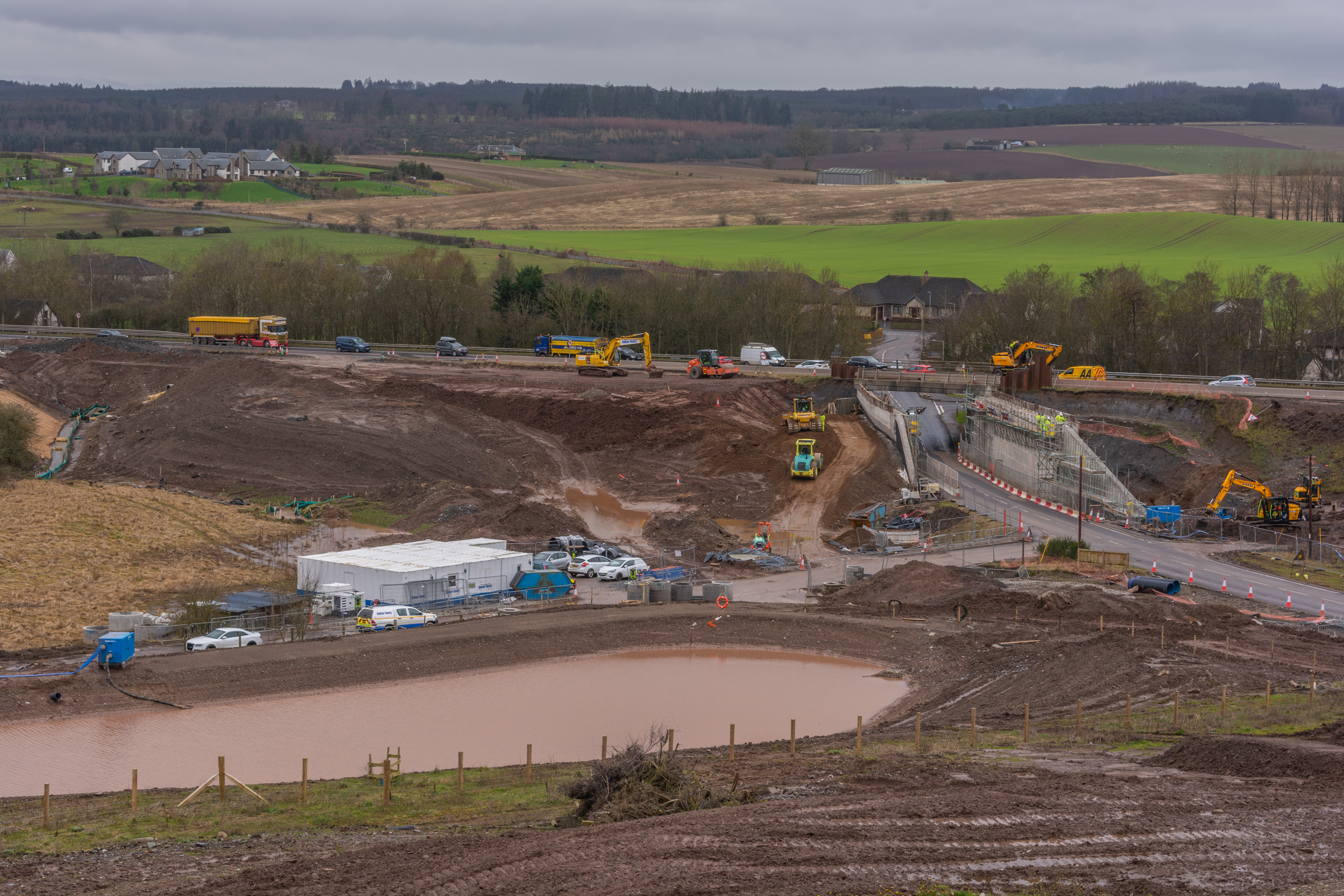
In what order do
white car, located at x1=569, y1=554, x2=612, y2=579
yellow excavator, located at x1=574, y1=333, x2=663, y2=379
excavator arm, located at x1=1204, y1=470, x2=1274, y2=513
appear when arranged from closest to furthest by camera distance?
white car, located at x1=569, y1=554, x2=612, y2=579
excavator arm, located at x1=1204, y1=470, x2=1274, y2=513
yellow excavator, located at x1=574, y1=333, x2=663, y2=379

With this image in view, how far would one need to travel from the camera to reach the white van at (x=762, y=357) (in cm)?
8644

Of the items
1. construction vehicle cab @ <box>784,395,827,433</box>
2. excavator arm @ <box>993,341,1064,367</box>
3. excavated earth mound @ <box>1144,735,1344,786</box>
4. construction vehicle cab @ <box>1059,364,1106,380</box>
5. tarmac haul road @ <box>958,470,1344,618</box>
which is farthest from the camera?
construction vehicle cab @ <box>1059,364,1106,380</box>

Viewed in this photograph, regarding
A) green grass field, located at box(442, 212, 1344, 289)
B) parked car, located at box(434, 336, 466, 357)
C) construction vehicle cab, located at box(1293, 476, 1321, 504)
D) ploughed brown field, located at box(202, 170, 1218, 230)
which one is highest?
ploughed brown field, located at box(202, 170, 1218, 230)

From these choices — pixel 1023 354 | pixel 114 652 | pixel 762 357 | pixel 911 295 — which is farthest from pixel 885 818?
pixel 911 295

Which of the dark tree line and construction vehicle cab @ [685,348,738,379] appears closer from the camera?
construction vehicle cab @ [685,348,738,379]

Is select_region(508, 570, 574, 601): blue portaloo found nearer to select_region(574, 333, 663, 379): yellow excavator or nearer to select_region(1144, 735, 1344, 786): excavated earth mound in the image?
select_region(1144, 735, 1344, 786): excavated earth mound

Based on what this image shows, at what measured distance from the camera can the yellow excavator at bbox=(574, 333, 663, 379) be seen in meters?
79.6

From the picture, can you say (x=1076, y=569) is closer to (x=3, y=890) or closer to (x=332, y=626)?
(x=332, y=626)

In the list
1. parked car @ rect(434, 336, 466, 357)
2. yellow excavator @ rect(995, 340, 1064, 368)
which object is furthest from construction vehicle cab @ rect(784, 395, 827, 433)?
parked car @ rect(434, 336, 466, 357)

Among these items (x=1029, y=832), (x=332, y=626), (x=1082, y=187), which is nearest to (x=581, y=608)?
(x=332, y=626)

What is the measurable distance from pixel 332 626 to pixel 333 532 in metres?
14.5

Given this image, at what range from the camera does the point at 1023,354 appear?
7869cm

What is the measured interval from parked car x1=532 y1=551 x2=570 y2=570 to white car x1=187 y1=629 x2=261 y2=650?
39.2ft

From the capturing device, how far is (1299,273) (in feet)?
353
